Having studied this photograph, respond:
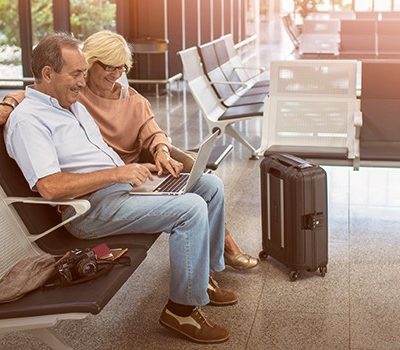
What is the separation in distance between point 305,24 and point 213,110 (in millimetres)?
8369

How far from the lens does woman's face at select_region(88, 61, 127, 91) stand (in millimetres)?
3602

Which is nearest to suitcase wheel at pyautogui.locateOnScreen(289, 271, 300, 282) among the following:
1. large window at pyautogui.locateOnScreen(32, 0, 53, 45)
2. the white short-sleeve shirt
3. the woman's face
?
the white short-sleeve shirt

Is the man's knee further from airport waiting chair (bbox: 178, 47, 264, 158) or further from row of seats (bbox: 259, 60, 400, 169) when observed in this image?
airport waiting chair (bbox: 178, 47, 264, 158)

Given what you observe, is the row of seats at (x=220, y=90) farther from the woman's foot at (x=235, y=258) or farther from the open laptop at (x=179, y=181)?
the open laptop at (x=179, y=181)

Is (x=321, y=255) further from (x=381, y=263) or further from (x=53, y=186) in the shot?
(x=53, y=186)

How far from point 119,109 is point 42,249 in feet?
2.80

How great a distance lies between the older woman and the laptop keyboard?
0.16ft

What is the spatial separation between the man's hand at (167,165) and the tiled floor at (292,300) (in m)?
0.60

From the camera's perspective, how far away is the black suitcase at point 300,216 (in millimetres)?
3932

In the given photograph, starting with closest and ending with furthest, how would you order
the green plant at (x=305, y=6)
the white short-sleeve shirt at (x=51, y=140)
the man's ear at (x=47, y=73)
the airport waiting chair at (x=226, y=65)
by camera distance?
1. the white short-sleeve shirt at (x=51, y=140)
2. the man's ear at (x=47, y=73)
3. the airport waiting chair at (x=226, y=65)
4. the green plant at (x=305, y=6)

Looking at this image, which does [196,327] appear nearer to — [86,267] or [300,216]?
[86,267]

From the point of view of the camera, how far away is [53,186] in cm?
306

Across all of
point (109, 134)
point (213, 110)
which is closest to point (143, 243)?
point (109, 134)

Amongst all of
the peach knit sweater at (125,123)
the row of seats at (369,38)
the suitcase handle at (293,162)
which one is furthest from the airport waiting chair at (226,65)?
the peach knit sweater at (125,123)
